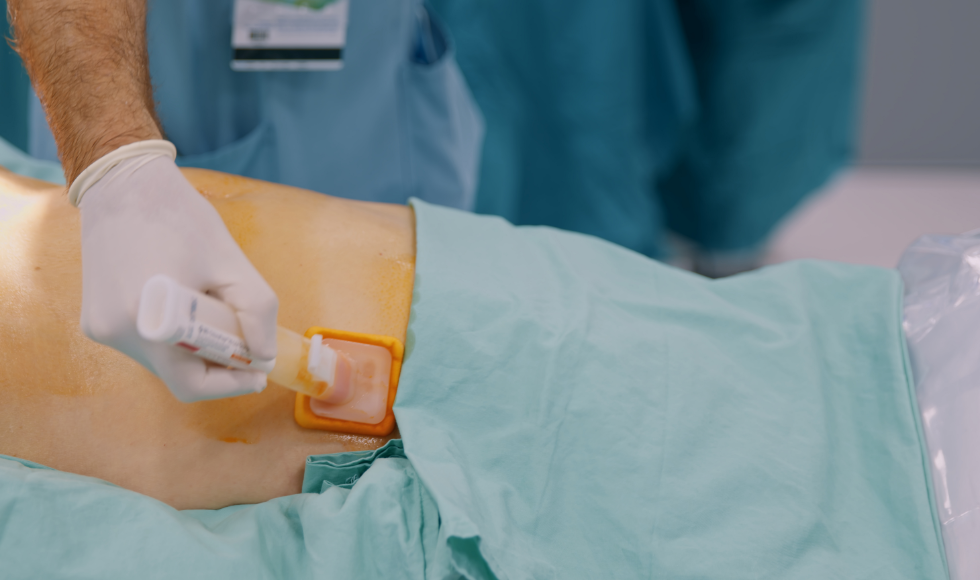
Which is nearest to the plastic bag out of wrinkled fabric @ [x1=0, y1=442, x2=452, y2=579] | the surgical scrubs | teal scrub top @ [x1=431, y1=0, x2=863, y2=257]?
the surgical scrubs

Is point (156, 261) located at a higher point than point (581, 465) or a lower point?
higher

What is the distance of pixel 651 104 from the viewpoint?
1963mm

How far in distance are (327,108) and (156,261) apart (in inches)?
27.6

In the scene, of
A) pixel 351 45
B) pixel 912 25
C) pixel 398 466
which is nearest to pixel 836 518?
pixel 398 466

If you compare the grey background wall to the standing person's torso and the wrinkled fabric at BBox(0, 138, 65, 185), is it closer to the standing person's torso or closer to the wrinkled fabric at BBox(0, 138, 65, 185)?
Answer: the standing person's torso

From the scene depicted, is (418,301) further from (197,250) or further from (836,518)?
Result: (836,518)

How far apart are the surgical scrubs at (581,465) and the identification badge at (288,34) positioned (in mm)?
520

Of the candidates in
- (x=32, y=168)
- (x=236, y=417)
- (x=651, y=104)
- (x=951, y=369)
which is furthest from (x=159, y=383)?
(x=651, y=104)

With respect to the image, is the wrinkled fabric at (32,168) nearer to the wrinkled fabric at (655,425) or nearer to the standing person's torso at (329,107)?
the standing person's torso at (329,107)

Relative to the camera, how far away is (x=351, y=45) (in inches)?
48.5

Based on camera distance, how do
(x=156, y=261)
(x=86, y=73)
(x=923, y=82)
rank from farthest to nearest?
(x=923, y=82) → (x=86, y=73) → (x=156, y=261)

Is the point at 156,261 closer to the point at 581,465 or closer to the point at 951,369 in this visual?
the point at 581,465

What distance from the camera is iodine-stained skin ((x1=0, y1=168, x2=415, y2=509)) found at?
717mm

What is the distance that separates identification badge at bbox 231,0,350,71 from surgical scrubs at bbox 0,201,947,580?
0.52 m
